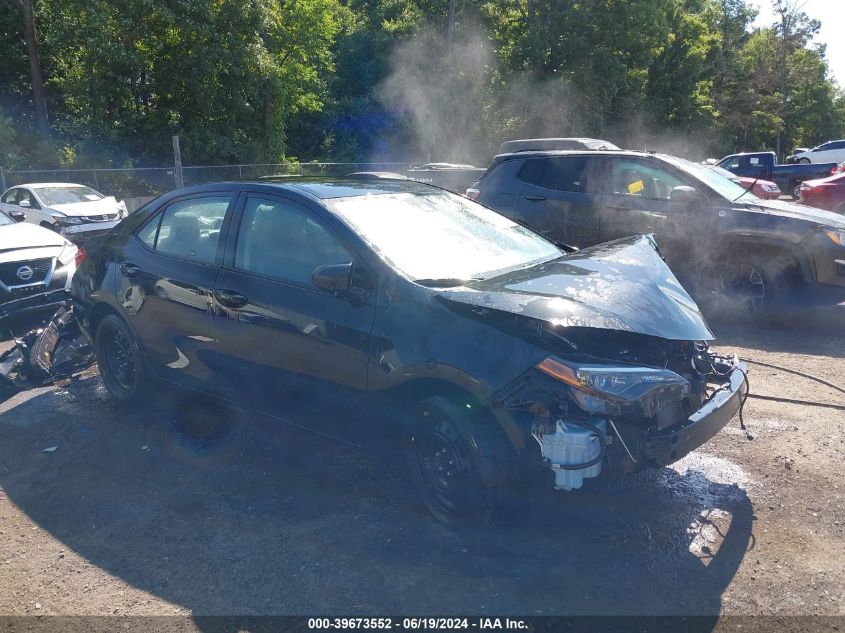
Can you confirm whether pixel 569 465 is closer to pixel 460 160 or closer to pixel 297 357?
pixel 297 357

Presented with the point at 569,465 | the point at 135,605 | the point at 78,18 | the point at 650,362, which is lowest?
the point at 135,605

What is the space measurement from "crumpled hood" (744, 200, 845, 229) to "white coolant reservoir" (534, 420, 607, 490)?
5.16 metres

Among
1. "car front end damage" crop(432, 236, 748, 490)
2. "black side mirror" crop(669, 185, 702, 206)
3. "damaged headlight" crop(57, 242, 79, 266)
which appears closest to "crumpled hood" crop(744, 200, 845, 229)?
"black side mirror" crop(669, 185, 702, 206)

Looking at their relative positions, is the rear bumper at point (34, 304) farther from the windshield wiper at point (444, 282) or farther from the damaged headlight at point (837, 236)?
the damaged headlight at point (837, 236)

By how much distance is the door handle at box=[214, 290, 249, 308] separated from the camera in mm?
4137

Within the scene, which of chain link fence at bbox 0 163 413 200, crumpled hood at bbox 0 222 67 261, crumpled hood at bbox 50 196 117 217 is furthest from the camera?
chain link fence at bbox 0 163 413 200

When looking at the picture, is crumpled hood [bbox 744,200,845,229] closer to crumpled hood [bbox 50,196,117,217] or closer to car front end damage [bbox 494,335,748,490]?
car front end damage [bbox 494,335,748,490]

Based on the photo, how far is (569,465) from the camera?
2.97m

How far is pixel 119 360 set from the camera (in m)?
5.30

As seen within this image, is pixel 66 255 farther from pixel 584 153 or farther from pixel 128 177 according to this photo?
pixel 128 177

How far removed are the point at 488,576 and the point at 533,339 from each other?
1.11 metres

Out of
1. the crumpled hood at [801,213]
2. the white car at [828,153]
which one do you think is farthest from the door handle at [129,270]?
the white car at [828,153]

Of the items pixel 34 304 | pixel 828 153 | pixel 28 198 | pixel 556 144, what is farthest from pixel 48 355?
pixel 828 153

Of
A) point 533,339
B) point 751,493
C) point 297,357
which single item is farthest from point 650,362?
point 297,357
